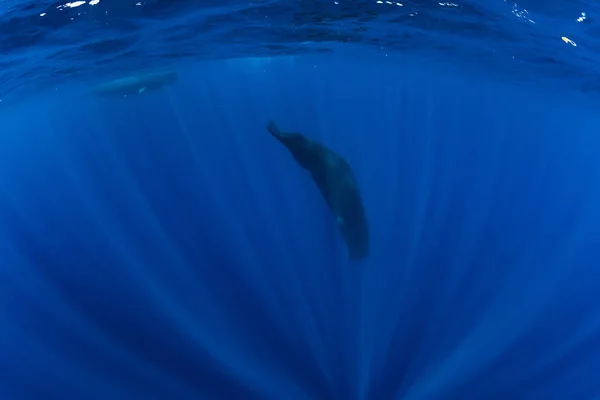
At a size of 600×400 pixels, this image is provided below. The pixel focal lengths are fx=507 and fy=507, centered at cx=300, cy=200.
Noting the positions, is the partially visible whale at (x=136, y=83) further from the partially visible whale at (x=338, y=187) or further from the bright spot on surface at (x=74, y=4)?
the partially visible whale at (x=338, y=187)

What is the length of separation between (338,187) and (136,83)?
9.00 metres

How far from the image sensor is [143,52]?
13219 millimetres

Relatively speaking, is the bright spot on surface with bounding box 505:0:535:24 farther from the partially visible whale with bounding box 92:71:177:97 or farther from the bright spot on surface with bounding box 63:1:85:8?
the partially visible whale with bounding box 92:71:177:97

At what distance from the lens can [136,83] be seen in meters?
16.5

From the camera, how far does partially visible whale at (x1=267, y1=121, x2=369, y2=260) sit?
34.3 ft

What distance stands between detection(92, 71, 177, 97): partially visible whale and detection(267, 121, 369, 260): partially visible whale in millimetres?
6152

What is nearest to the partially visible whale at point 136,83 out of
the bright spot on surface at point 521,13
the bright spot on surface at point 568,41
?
the bright spot on surface at point 521,13

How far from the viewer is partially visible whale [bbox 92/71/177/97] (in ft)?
52.6

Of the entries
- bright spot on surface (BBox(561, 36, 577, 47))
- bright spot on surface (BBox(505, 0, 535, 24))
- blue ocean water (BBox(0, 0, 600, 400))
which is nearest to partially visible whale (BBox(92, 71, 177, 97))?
blue ocean water (BBox(0, 0, 600, 400))

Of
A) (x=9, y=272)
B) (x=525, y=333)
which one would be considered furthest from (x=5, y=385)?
(x=525, y=333)

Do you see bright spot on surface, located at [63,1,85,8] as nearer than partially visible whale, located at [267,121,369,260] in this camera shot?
Yes

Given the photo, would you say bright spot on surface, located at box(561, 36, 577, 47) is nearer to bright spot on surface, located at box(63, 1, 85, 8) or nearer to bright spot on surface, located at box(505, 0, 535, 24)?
bright spot on surface, located at box(505, 0, 535, 24)

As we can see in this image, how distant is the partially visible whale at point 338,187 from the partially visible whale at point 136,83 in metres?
6.15

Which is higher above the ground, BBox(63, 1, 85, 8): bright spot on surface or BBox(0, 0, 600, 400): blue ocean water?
BBox(63, 1, 85, 8): bright spot on surface
